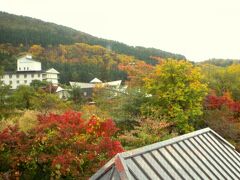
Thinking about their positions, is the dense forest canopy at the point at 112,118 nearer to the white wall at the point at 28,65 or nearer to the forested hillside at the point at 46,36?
the white wall at the point at 28,65

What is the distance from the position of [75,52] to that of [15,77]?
2100 centimetres

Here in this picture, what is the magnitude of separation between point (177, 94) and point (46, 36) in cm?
9061

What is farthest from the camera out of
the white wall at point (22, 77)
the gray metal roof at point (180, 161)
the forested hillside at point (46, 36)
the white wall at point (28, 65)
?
the forested hillside at point (46, 36)

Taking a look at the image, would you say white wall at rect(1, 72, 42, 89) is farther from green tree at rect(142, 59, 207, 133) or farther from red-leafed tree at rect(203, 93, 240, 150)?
green tree at rect(142, 59, 207, 133)

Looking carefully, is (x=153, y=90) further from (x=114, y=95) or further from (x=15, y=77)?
(x=15, y=77)

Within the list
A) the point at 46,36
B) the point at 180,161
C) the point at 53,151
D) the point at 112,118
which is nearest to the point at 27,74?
the point at 46,36

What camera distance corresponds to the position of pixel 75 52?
102 metres

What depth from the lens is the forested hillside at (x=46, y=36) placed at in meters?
109

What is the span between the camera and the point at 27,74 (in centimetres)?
8731

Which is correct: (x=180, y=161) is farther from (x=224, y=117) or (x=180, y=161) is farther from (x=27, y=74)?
(x=27, y=74)

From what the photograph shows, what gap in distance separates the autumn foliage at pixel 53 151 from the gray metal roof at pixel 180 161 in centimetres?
735

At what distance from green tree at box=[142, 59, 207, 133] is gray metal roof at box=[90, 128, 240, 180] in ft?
65.3

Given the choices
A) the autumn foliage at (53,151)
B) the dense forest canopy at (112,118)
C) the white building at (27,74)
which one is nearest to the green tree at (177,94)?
the dense forest canopy at (112,118)

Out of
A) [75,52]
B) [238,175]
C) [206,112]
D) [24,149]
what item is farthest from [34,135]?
[75,52]
